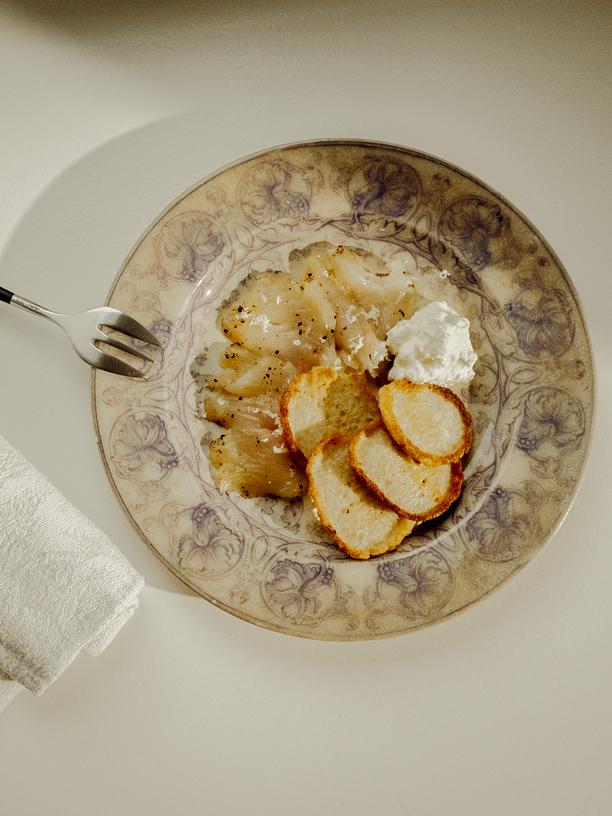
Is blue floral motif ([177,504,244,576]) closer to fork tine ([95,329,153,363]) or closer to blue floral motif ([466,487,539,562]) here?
fork tine ([95,329,153,363])

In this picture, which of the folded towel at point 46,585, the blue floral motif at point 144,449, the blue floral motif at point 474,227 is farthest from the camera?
the blue floral motif at point 474,227

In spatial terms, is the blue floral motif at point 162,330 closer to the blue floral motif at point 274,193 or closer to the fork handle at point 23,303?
the fork handle at point 23,303

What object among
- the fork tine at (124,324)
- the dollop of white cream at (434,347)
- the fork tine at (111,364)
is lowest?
Result: the fork tine at (111,364)

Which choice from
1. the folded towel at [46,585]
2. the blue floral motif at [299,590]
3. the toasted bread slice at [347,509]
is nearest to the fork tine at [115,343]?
the folded towel at [46,585]

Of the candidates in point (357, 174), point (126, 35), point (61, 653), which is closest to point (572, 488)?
point (357, 174)

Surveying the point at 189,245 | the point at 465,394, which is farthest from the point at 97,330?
the point at 465,394

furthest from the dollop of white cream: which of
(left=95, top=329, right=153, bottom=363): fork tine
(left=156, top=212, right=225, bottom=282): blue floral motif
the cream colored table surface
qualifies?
(left=95, top=329, right=153, bottom=363): fork tine

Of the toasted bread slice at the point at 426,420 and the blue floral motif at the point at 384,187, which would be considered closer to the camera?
the toasted bread slice at the point at 426,420

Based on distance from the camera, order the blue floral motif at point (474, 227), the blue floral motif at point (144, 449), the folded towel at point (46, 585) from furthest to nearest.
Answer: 1. the blue floral motif at point (474, 227)
2. the blue floral motif at point (144, 449)
3. the folded towel at point (46, 585)
